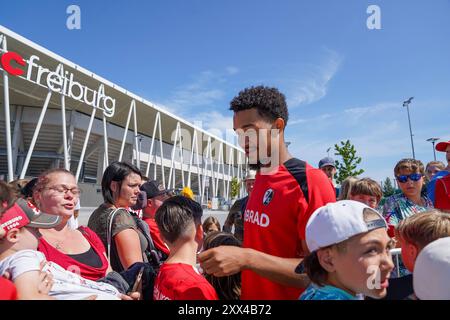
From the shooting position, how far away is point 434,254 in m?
1.28

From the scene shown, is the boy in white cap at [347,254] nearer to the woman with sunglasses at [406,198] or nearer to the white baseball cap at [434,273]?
the white baseball cap at [434,273]

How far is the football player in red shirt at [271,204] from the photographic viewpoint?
149cm

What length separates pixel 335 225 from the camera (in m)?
1.44

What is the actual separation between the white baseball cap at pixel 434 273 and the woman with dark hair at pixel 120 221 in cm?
193

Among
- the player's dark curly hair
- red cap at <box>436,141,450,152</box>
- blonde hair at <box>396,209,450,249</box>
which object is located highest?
red cap at <box>436,141,450,152</box>

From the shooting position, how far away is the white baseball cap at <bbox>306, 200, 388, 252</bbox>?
4.68 feet

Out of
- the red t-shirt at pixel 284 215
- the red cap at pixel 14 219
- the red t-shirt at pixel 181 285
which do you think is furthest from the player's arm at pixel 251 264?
the red cap at pixel 14 219

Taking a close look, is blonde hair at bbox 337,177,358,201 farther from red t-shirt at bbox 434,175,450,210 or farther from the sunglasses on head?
red t-shirt at bbox 434,175,450,210

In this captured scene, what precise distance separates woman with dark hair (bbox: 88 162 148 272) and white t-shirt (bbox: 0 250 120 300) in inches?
20.7

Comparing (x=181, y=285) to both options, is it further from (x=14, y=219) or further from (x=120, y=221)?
(x=120, y=221)

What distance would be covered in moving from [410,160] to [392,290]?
88.7 inches

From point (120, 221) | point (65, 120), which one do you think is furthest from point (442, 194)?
point (65, 120)

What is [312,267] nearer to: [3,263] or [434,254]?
[434,254]

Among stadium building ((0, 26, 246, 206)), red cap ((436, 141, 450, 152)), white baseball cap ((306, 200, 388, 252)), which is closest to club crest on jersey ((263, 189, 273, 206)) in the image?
white baseball cap ((306, 200, 388, 252))
